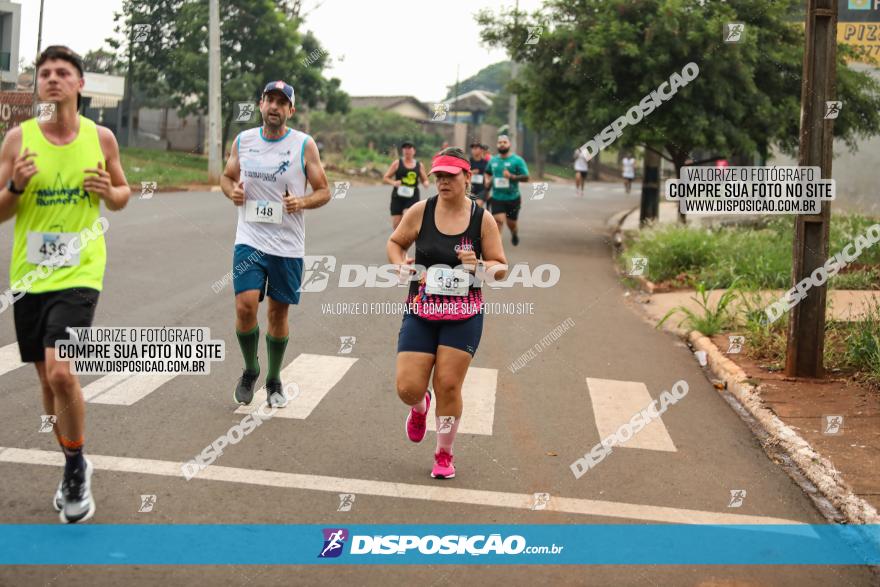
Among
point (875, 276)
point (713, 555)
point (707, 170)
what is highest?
point (707, 170)

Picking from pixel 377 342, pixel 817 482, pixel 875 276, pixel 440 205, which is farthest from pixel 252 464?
pixel 875 276

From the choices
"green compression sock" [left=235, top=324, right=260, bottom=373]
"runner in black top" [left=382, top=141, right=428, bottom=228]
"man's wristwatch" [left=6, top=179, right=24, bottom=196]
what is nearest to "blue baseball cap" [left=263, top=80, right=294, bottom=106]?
"green compression sock" [left=235, top=324, right=260, bottom=373]

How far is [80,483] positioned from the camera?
17.5ft

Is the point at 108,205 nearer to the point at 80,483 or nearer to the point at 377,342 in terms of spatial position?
the point at 80,483

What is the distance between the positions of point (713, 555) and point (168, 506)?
274 centimetres

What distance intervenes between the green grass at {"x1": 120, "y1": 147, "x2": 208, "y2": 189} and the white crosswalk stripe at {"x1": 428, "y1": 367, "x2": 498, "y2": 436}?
77.9 ft

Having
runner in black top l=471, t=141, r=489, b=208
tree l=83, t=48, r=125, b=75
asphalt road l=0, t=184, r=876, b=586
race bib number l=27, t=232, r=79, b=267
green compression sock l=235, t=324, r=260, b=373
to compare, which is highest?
tree l=83, t=48, r=125, b=75

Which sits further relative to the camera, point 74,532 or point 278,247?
point 278,247

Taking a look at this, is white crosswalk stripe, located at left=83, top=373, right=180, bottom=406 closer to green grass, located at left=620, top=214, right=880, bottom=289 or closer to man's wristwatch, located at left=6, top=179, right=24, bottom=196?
man's wristwatch, located at left=6, top=179, right=24, bottom=196

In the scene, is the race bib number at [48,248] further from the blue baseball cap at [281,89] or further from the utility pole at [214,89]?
the utility pole at [214,89]

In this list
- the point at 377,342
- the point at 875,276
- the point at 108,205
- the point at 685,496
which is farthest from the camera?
the point at 875,276

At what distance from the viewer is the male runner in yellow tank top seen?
5.23 m

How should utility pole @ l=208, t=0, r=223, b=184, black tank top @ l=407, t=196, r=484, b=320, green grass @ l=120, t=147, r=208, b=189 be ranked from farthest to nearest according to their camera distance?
green grass @ l=120, t=147, r=208, b=189 < utility pole @ l=208, t=0, r=223, b=184 < black tank top @ l=407, t=196, r=484, b=320

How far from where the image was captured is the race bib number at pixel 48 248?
5215 mm
